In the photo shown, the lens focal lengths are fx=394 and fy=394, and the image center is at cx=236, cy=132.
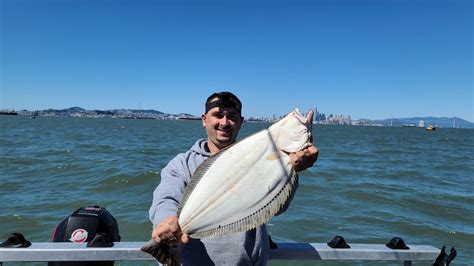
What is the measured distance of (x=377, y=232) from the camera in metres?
9.48

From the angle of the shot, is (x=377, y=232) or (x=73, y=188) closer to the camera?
(x=377, y=232)

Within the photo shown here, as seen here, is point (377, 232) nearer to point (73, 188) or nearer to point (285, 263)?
point (285, 263)

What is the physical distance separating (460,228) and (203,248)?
32.9 ft

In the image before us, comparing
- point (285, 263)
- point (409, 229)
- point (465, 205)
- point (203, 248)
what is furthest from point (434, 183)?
point (203, 248)

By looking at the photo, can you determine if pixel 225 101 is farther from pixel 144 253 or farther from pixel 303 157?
pixel 144 253

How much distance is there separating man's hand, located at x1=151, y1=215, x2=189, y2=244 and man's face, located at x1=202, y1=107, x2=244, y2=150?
0.88 metres

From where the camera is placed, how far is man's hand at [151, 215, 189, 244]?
2084 mm

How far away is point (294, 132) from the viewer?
208 centimetres

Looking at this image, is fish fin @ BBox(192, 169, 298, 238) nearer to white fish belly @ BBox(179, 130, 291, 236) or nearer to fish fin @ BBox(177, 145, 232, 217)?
white fish belly @ BBox(179, 130, 291, 236)

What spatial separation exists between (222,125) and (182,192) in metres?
0.56

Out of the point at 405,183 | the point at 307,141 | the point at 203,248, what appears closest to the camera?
the point at 307,141

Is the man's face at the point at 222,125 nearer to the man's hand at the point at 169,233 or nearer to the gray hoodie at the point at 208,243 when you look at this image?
the gray hoodie at the point at 208,243

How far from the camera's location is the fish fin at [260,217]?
210cm

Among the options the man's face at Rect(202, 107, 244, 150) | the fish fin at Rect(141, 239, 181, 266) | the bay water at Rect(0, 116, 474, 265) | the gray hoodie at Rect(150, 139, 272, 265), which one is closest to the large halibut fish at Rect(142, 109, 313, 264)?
the fish fin at Rect(141, 239, 181, 266)
